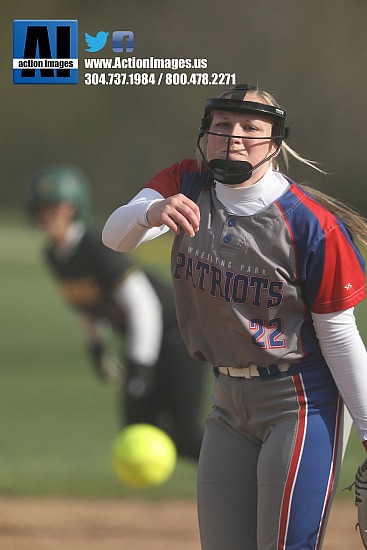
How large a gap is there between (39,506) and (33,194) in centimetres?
256

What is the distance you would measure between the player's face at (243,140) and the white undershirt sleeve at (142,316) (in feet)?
10.3

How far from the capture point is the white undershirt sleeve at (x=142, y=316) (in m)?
5.51

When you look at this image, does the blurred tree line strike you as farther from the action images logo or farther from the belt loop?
the belt loop

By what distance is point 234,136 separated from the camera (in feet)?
7.71

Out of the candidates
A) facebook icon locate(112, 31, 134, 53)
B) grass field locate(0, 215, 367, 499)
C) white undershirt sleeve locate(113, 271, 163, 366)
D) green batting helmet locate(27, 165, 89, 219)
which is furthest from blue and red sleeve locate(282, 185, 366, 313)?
facebook icon locate(112, 31, 134, 53)

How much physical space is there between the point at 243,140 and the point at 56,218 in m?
4.22

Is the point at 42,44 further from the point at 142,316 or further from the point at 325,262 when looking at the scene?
the point at 325,262

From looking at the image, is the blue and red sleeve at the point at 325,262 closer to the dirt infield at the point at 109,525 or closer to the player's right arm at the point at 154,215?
the player's right arm at the point at 154,215

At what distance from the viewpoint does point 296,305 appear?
2.30m

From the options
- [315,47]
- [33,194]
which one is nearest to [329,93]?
[315,47]

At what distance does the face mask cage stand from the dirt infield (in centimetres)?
255

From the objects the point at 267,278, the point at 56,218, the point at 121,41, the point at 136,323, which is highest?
the point at 121,41

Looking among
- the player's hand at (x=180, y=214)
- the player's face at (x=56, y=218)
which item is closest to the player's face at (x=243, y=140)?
the player's hand at (x=180, y=214)

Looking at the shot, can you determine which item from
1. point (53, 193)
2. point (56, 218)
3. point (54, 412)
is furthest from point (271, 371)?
point (54, 412)
